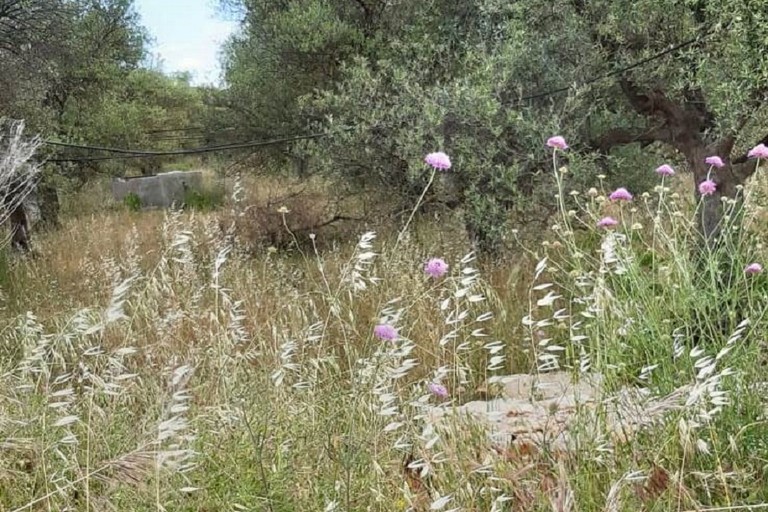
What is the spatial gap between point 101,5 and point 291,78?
4.38 m

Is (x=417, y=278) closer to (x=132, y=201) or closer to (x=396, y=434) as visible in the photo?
(x=396, y=434)

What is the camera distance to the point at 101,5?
33.5 ft

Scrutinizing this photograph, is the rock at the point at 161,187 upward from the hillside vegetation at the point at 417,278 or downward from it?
upward

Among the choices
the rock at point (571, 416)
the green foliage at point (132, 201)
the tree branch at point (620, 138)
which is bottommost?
the rock at point (571, 416)

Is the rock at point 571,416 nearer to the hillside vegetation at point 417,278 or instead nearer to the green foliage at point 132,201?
the hillside vegetation at point 417,278

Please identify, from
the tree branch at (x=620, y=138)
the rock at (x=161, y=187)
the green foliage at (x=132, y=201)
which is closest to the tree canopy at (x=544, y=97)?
the tree branch at (x=620, y=138)

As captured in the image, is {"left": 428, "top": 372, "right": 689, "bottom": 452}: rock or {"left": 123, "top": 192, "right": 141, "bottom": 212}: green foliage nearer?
{"left": 428, "top": 372, "right": 689, "bottom": 452}: rock

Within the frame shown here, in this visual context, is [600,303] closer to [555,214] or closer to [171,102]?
[555,214]

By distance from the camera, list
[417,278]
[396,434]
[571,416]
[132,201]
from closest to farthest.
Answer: [571,416] → [396,434] → [417,278] → [132,201]

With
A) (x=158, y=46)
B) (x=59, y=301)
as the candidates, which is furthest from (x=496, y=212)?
(x=158, y=46)

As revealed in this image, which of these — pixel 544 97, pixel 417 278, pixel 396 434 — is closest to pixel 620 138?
pixel 544 97

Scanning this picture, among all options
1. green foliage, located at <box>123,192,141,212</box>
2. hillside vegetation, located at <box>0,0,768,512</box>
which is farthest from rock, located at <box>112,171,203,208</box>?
hillside vegetation, located at <box>0,0,768,512</box>

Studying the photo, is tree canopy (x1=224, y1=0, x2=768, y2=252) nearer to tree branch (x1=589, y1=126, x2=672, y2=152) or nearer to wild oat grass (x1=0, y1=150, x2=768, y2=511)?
tree branch (x1=589, y1=126, x2=672, y2=152)

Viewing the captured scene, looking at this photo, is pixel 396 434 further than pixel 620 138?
No
